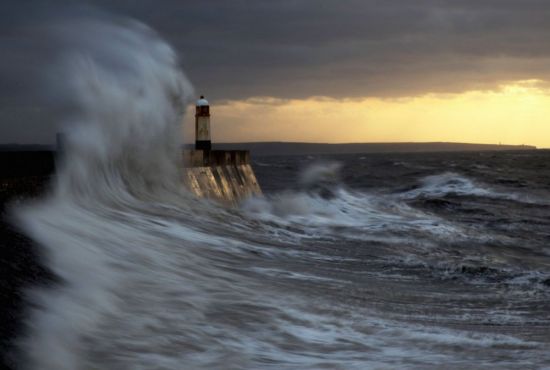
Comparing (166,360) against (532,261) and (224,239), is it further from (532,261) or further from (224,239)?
(532,261)

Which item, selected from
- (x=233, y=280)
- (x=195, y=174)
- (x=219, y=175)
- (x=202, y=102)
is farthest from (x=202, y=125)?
(x=233, y=280)

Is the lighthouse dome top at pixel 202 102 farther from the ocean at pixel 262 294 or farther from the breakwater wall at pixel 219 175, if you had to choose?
the ocean at pixel 262 294

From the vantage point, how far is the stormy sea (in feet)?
10.5

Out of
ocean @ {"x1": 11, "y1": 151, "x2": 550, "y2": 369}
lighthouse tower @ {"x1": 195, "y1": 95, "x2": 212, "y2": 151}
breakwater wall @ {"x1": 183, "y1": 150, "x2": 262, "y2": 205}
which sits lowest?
ocean @ {"x1": 11, "y1": 151, "x2": 550, "y2": 369}

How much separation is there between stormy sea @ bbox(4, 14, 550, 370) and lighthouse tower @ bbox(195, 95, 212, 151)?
7.67 feet

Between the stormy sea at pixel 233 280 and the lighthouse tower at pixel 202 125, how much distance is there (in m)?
2.34

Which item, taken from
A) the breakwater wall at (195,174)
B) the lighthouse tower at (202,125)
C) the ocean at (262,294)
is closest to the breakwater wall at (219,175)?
the breakwater wall at (195,174)

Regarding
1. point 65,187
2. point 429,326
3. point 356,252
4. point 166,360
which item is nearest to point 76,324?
point 166,360

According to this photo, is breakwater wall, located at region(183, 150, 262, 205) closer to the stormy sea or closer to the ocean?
the stormy sea

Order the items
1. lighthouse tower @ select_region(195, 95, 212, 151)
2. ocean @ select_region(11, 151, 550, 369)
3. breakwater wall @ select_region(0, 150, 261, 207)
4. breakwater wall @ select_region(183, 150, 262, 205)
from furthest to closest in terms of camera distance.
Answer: lighthouse tower @ select_region(195, 95, 212, 151)
breakwater wall @ select_region(183, 150, 262, 205)
breakwater wall @ select_region(0, 150, 261, 207)
ocean @ select_region(11, 151, 550, 369)

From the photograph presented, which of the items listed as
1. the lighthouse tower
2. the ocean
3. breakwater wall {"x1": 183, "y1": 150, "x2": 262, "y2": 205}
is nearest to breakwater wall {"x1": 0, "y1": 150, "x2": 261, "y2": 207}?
breakwater wall {"x1": 183, "y1": 150, "x2": 262, "y2": 205}

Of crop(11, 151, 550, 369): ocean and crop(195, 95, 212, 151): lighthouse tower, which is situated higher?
crop(195, 95, 212, 151): lighthouse tower

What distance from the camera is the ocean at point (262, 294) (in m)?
3.17

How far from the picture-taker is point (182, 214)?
24.4ft
